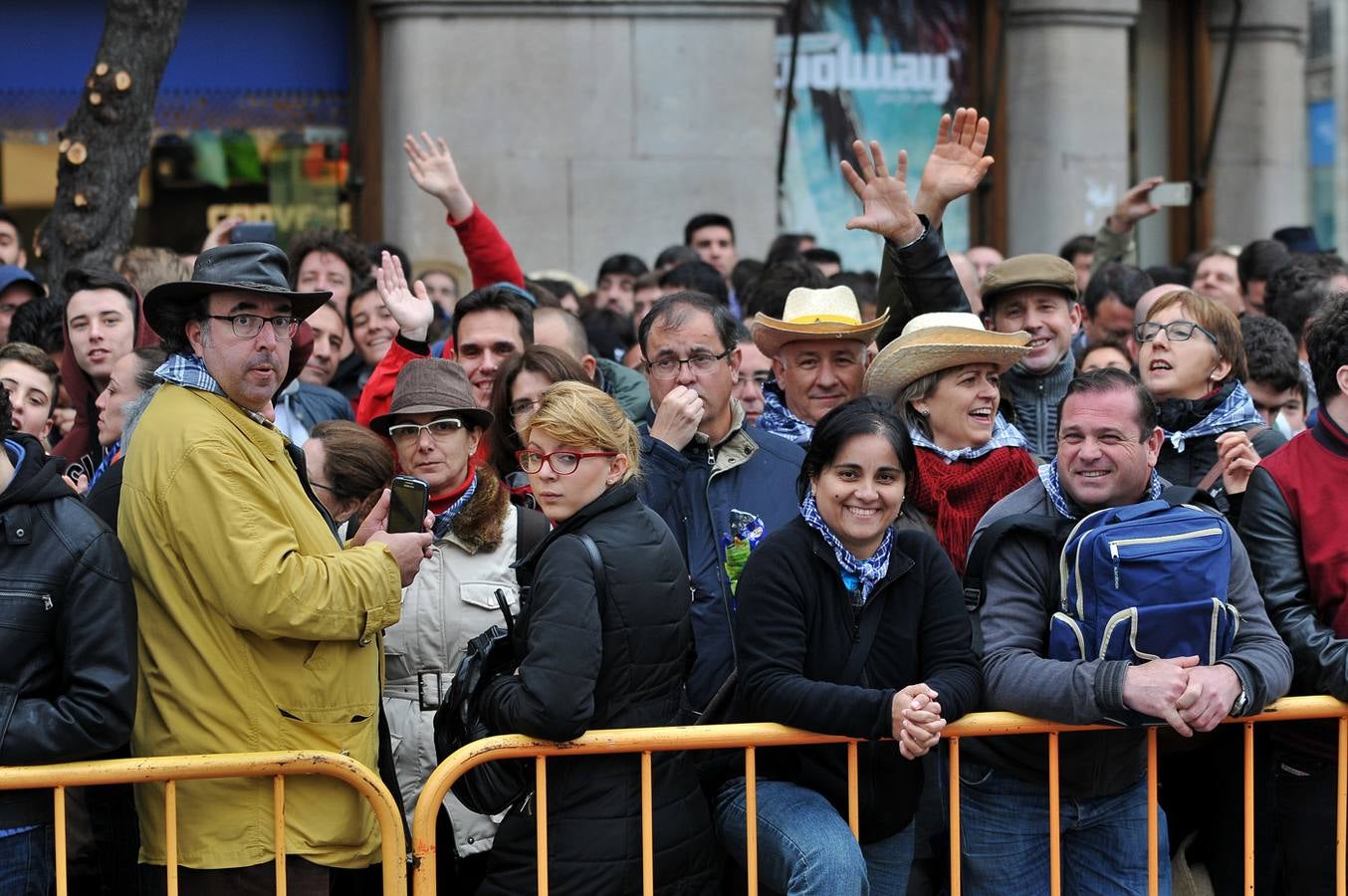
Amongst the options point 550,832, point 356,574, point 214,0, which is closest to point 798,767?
point 550,832

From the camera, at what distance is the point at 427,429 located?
16.4ft

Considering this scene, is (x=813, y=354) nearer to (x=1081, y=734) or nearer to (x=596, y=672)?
(x=1081, y=734)

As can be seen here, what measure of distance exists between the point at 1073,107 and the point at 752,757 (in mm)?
9347

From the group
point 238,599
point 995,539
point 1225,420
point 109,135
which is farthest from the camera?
point 109,135

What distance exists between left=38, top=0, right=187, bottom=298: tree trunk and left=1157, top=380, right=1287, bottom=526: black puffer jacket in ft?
16.4

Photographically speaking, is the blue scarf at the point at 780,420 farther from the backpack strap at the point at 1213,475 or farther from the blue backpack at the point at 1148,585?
the blue backpack at the point at 1148,585

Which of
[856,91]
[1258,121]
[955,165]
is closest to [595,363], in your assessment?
[955,165]

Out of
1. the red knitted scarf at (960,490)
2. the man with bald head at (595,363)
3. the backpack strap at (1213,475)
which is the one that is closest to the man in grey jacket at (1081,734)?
the red knitted scarf at (960,490)

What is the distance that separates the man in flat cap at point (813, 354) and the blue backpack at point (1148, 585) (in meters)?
1.45

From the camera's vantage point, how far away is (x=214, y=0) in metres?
11.6

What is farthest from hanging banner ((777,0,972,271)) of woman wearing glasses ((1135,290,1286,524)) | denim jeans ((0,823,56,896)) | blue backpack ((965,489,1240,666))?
denim jeans ((0,823,56,896))

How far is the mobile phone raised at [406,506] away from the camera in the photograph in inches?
166

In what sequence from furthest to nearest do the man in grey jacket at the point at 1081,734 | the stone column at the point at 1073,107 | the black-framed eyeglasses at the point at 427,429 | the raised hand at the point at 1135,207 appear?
1. the stone column at the point at 1073,107
2. the raised hand at the point at 1135,207
3. the black-framed eyeglasses at the point at 427,429
4. the man in grey jacket at the point at 1081,734

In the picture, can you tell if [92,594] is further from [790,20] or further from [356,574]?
[790,20]
